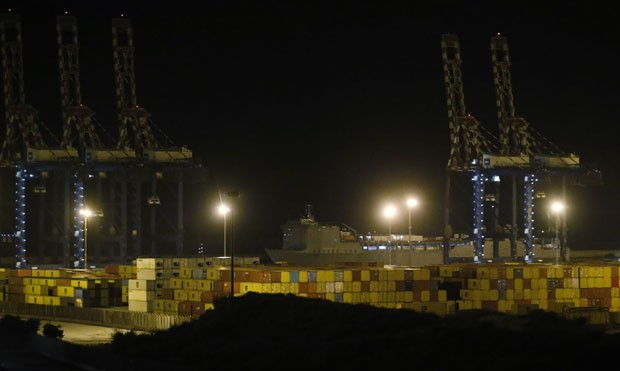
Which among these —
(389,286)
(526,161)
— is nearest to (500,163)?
(526,161)

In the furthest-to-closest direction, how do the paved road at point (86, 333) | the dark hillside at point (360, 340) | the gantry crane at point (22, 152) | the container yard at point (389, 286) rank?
the gantry crane at point (22, 152)
the container yard at point (389, 286)
the paved road at point (86, 333)
the dark hillside at point (360, 340)

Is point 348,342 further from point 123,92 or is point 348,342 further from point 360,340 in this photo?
point 123,92

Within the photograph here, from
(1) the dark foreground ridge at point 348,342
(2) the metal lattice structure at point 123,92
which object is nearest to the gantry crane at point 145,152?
(2) the metal lattice structure at point 123,92

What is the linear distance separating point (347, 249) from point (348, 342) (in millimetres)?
81733

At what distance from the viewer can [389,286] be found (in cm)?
5181

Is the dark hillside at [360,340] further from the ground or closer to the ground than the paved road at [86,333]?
further from the ground

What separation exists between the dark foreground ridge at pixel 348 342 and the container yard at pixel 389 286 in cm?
1247

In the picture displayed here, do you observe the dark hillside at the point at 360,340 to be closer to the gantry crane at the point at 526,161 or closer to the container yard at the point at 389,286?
the container yard at the point at 389,286

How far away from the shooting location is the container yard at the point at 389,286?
167 ft

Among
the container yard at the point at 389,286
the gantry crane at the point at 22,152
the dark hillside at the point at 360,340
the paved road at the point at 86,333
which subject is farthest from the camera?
the gantry crane at the point at 22,152

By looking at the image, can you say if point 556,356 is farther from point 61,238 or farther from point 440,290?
point 61,238

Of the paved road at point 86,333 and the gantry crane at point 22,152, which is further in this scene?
the gantry crane at point 22,152

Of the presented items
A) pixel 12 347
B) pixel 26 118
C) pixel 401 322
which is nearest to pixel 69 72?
pixel 26 118

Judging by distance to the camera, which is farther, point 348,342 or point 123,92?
point 123,92
